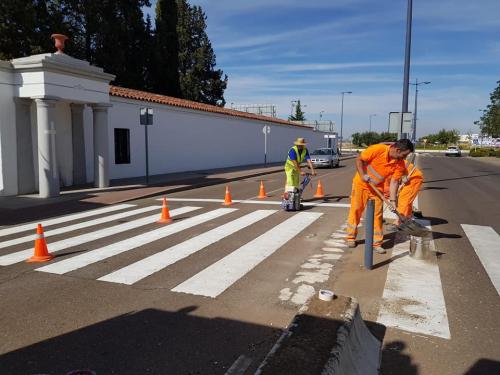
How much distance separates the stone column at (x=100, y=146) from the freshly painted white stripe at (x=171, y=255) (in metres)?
7.92

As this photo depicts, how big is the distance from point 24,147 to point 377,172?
11.5m

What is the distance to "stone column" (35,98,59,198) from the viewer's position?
501 inches

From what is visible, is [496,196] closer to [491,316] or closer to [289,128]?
[491,316]

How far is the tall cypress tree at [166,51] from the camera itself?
35.8 metres

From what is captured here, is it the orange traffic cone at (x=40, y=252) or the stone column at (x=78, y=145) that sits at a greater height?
the stone column at (x=78, y=145)

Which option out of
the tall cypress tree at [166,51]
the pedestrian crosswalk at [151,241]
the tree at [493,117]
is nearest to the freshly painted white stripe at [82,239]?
the pedestrian crosswalk at [151,241]

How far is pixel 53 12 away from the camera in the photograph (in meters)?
26.4

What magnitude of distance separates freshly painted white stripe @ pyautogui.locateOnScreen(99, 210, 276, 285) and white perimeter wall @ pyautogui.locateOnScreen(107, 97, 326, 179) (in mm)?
10628

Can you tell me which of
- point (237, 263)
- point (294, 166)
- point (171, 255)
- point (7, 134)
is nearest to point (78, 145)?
point (7, 134)

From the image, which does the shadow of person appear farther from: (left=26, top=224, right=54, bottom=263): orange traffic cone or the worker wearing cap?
the worker wearing cap

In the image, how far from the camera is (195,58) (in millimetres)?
41031

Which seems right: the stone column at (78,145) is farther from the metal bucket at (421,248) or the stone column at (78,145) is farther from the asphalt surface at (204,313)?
the metal bucket at (421,248)

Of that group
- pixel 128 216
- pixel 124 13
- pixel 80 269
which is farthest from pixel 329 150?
pixel 80 269

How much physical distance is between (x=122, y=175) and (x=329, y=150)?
52.9 ft
